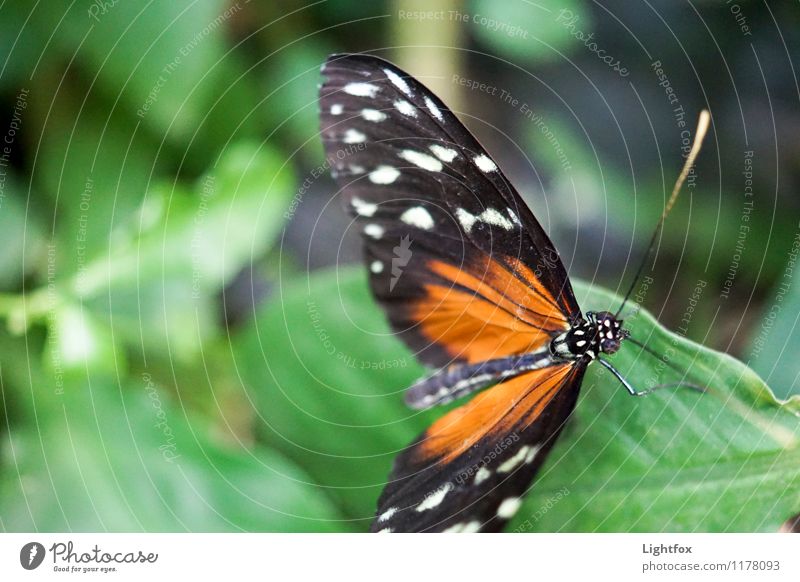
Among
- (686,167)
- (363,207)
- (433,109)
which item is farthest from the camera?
(686,167)

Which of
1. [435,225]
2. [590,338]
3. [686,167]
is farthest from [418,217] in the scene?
[686,167]

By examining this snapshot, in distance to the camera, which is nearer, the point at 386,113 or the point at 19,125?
the point at 386,113

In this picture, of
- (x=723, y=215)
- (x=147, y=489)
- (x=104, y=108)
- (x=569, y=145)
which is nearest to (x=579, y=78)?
(x=569, y=145)

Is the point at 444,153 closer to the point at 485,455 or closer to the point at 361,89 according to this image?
the point at 361,89

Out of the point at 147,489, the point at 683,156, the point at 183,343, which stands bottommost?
the point at 147,489

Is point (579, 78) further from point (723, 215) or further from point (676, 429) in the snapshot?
point (676, 429)

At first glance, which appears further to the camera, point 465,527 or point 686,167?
point 686,167
